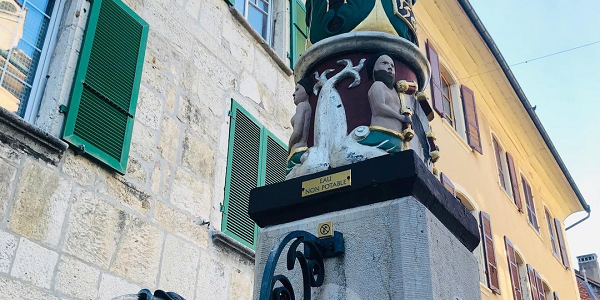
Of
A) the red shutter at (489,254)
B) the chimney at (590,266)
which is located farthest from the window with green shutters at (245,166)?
the chimney at (590,266)

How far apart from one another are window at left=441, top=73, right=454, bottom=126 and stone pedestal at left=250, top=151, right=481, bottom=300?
937 cm

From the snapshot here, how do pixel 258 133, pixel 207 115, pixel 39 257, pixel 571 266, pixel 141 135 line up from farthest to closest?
1. pixel 571 266
2. pixel 258 133
3. pixel 207 115
4. pixel 141 135
5. pixel 39 257

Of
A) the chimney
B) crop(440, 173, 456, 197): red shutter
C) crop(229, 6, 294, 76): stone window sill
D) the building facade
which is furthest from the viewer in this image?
the chimney

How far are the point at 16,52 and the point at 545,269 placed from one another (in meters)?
13.7

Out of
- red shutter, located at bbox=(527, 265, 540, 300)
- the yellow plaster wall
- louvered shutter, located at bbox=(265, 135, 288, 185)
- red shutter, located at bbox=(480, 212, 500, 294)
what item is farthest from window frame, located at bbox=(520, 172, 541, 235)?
louvered shutter, located at bbox=(265, 135, 288, 185)

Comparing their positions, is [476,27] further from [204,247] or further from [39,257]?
[39,257]

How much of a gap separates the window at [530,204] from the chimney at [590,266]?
12.7 meters

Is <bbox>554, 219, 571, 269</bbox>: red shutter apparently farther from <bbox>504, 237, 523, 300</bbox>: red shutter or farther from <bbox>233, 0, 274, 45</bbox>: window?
<bbox>233, 0, 274, 45</bbox>: window

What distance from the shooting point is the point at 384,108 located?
2568mm

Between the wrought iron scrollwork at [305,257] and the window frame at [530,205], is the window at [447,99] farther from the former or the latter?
the wrought iron scrollwork at [305,257]

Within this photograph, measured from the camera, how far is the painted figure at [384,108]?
2516mm

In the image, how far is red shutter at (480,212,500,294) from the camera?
1055cm

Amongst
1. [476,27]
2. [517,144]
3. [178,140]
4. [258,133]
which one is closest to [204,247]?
[178,140]

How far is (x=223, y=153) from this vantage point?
18.7 ft
